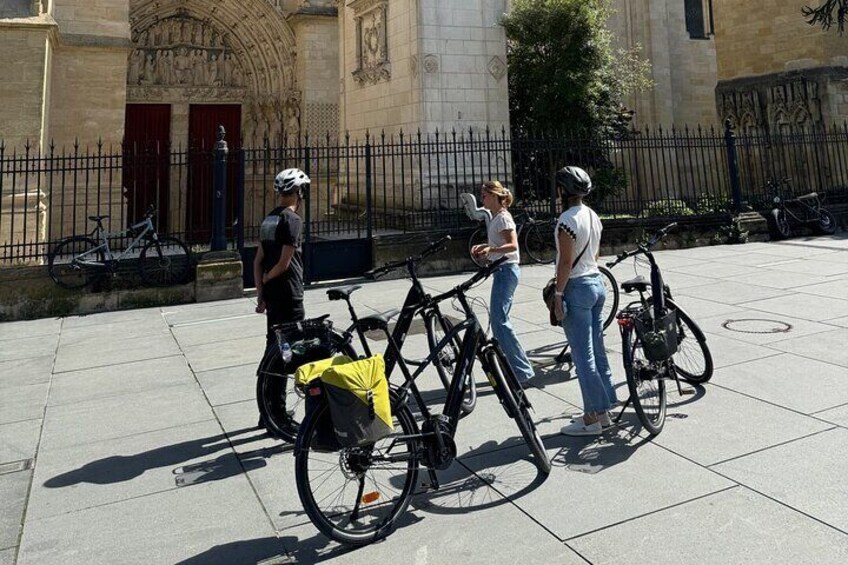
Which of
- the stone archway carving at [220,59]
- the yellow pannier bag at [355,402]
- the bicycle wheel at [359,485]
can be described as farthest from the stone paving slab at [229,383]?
the stone archway carving at [220,59]

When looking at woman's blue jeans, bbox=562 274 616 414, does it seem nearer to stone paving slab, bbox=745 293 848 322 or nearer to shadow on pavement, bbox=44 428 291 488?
shadow on pavement, bbox=44 428 291 488

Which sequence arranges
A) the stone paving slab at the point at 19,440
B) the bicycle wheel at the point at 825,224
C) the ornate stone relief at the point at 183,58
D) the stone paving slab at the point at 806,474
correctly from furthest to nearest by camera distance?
the ornate stone relief at the point at 183,58
the bicycle wheel at the point at 825,224
the stone paving slab at the point at 19,440
the stone paving slab at the point at 806,474

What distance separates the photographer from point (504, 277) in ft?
16.5

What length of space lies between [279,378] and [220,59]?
725 inches

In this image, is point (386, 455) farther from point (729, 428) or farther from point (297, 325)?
point (729, 428)

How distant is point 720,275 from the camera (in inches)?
383

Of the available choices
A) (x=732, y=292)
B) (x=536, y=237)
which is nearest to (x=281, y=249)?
(x=732, y=292)

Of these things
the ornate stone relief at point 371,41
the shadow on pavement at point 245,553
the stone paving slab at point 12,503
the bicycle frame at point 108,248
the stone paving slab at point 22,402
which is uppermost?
the ornate stone relief at point 371,41

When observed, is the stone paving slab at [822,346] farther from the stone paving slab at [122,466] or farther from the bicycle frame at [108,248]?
the bicycle frame at [108,248]

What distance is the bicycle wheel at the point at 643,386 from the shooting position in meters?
Result: 3.80

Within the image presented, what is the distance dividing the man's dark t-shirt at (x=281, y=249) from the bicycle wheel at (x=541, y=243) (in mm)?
8193

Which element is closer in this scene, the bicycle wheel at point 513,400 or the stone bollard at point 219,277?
the bicycle wheel at point 513,400

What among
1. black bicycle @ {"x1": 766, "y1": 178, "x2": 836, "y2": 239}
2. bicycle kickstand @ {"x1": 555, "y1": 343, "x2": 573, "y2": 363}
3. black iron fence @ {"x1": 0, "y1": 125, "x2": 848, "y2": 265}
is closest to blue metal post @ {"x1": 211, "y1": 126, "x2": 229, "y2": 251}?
black iron fence @ {"x1": 0, "y1": 125, "x2": 848, "y2": 265}

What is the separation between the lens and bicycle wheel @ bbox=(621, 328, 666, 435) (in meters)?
3.80
